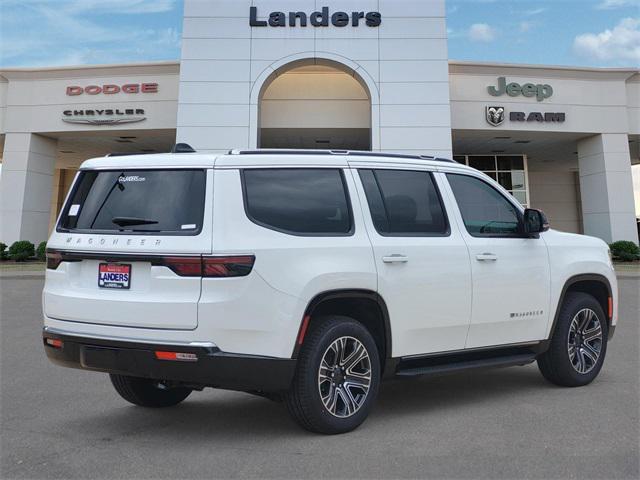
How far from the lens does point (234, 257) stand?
3.73 m

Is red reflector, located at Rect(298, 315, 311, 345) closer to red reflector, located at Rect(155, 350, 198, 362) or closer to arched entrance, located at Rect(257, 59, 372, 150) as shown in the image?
red reflector, located at Rect(155, 350, 198, 362)

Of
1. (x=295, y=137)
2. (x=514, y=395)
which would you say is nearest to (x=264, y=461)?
A: (x=514, y=395)

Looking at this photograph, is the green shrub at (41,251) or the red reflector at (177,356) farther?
the green shrub at (41,251)

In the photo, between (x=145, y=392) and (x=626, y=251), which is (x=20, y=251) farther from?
(x=626, y=251)

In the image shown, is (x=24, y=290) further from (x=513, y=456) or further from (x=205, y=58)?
(x=513, y=456)

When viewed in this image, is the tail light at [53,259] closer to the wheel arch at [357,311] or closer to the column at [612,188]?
the wheel arch at [357,311]

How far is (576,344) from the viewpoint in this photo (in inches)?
224

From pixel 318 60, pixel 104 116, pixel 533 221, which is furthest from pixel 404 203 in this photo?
pixel 104 116

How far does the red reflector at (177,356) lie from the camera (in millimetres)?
3670

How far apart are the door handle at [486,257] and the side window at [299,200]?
1319mm

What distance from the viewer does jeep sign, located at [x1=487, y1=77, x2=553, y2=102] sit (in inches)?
1019

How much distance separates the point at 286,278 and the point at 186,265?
68 cm

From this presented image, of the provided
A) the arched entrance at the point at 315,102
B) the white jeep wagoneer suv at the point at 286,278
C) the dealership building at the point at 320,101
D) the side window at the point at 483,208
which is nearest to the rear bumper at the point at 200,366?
the white jeep wagoneer suv at the point at 286,278

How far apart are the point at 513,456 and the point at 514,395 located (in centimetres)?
179
